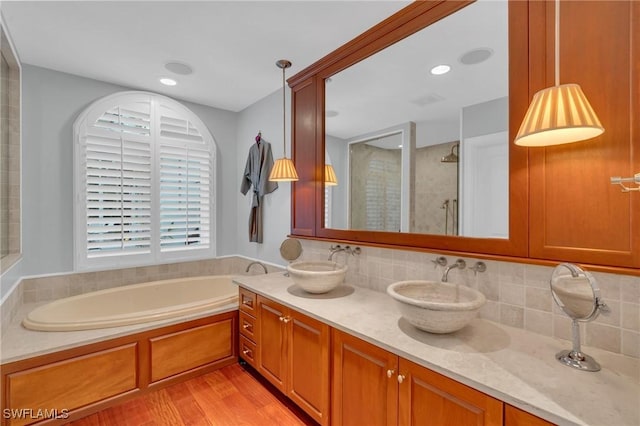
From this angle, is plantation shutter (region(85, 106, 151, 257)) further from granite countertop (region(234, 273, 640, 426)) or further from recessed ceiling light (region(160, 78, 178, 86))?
granite countertop (region(234, 273, 640, 426))

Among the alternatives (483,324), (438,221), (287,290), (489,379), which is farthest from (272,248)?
(489,379)

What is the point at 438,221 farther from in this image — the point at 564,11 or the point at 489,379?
the point at 564,11

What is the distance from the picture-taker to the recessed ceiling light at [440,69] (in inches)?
69.4

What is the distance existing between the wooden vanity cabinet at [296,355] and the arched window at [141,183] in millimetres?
1719

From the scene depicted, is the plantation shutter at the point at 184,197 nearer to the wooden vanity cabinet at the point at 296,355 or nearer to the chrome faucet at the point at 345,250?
the wooden vanity cabinet at the point at 296,355

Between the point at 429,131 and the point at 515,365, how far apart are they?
1358 millimetres

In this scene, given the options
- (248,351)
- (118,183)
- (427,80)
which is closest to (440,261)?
(427,80)

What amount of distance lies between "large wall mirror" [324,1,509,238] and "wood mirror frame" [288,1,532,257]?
41mm

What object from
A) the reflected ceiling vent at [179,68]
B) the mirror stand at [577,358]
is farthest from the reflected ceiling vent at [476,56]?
the reflected ceiling vent at [179,68]

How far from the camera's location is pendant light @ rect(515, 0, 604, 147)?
108cm

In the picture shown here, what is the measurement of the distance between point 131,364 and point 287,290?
4.19ft

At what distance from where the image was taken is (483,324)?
152 cm

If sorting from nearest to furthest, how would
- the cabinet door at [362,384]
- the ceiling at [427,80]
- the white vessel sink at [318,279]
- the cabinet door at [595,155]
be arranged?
the cabinet door at [595,155] < the cabinet door at [362,384] < the ceiling at [427,80] < the white vessel sink at [318,279]

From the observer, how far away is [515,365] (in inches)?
44.6
